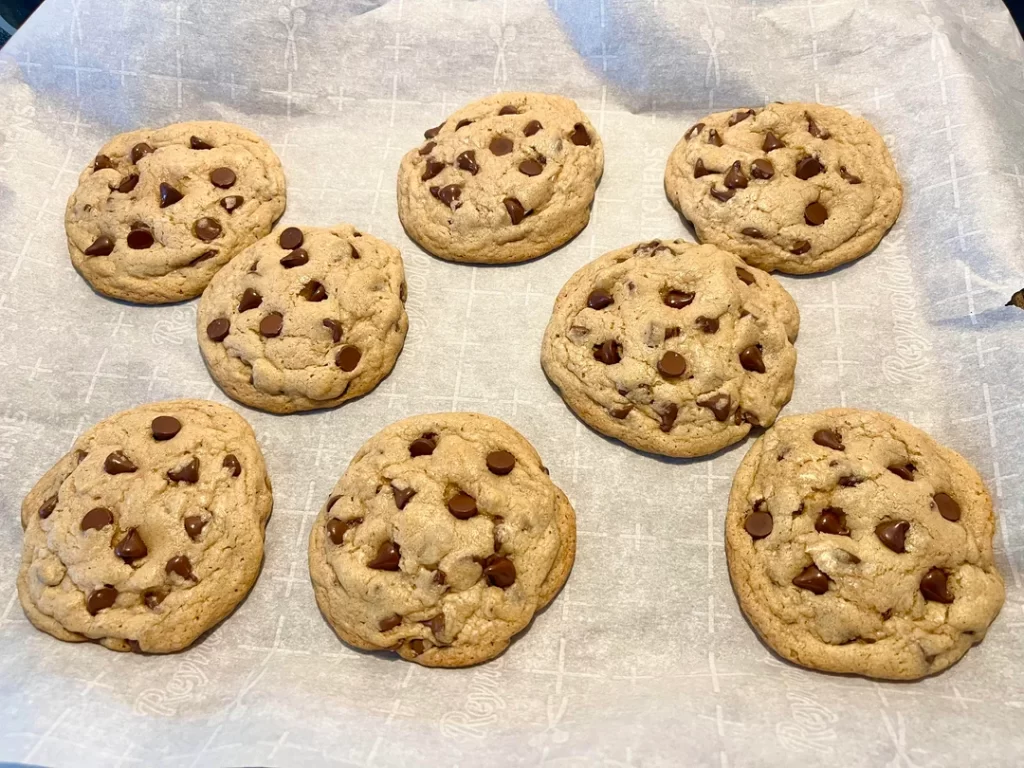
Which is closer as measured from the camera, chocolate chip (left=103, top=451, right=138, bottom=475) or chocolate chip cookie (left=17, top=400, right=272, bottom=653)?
chocolate chip cookie (left=17, top=400, right=272, bottom=653)

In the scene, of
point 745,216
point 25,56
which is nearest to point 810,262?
point 745,216

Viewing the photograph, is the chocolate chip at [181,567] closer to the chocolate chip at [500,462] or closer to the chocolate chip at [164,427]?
the chocolate chip at [164,427]

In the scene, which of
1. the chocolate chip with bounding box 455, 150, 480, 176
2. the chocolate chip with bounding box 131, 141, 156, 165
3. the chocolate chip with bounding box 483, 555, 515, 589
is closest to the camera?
the chocolate chip with bounding box 483, 555, 515, 589

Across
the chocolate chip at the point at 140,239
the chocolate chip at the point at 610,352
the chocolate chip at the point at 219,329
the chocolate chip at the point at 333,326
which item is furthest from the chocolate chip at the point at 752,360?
the chocolate chip at the point at 140,239

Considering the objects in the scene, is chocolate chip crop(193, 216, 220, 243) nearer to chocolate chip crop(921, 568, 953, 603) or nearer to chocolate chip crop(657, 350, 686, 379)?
chocolate chip crop(657, 350, 686, 379)

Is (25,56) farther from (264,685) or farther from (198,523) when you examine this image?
(264,685)

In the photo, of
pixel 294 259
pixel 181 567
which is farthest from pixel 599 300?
pixel 181 567

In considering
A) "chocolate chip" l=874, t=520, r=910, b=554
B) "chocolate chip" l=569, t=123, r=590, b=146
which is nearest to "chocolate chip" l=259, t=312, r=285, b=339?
"chocolate chip" l=569, t=123, r=590, b=146
